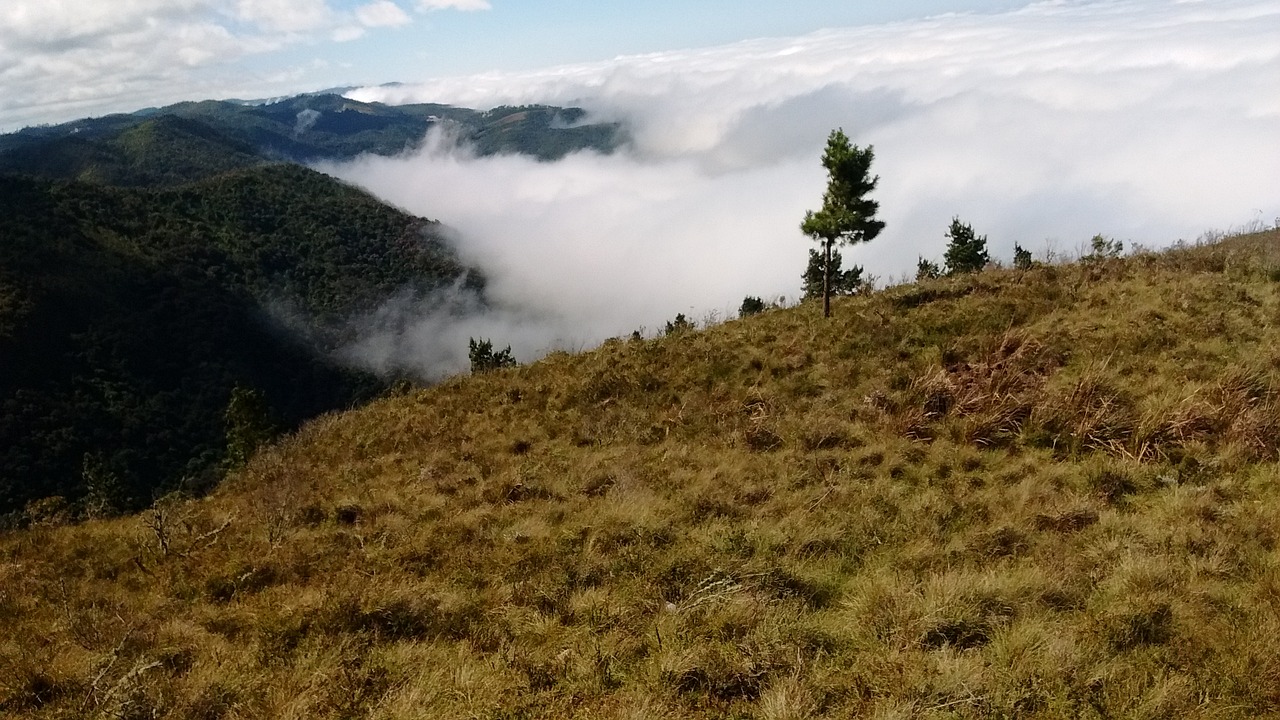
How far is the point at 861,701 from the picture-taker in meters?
4.52

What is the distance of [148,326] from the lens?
123062 mm

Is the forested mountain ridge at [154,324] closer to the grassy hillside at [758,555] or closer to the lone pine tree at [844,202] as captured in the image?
the grassy hillside at [758,555]

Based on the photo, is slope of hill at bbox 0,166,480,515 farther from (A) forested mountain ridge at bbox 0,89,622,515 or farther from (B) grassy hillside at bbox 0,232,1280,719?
(B) grassy hillside at bbox 0,232,1280,719

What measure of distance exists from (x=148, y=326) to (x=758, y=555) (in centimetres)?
15048

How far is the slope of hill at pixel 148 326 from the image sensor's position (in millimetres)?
92500

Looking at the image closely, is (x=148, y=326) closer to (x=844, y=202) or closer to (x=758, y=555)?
(x=844, y=202)

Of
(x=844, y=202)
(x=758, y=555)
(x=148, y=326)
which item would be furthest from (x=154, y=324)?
(x=758, y=555)

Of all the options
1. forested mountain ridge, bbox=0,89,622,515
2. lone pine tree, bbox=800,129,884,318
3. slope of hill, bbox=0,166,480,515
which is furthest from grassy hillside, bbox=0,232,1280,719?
slope of hill, bbox=0,166,480,515

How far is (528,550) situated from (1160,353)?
11.2 metres

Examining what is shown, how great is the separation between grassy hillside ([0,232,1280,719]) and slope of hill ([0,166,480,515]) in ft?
163

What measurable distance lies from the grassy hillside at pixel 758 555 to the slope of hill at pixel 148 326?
49.7m

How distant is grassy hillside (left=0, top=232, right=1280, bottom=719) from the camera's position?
4824mm

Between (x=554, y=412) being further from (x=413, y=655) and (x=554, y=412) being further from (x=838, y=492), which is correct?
(x=413, y=655)

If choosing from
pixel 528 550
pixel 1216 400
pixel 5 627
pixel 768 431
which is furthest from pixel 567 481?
pixel 1216 400
